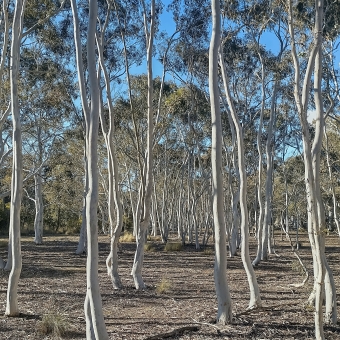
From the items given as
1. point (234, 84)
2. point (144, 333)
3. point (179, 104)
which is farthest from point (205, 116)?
point (144, 333)

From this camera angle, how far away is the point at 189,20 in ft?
45.6

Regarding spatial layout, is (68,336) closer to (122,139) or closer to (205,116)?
(205,116)

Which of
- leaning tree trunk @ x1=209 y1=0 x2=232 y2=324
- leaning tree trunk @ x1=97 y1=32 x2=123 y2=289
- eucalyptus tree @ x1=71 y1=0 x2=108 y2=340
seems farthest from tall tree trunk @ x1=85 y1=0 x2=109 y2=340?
leaning tree trunk @ x1=97 y1=32 x2=123 y2=289

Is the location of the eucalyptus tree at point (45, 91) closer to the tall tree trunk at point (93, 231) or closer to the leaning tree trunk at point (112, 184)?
the leaning tree trunk at point (112, 184)

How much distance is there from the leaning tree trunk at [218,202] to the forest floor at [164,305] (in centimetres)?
32

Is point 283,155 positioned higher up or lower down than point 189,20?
lower down

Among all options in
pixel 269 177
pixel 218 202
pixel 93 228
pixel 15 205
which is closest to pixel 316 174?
pixel 218 202

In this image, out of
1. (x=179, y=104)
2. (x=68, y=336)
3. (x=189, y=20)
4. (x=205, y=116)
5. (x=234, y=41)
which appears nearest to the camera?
(x=68, y=336)

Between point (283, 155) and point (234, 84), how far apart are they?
8.57m

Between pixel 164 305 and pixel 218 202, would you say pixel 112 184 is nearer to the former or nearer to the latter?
pixel 164 305

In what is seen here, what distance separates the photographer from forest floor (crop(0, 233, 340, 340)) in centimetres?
658

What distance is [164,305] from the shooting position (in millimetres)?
8953

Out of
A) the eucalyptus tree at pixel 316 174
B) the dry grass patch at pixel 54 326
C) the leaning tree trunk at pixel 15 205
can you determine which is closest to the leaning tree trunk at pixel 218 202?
the eucalyptus tree at pixel 316 174

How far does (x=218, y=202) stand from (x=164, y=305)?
3176 mm
